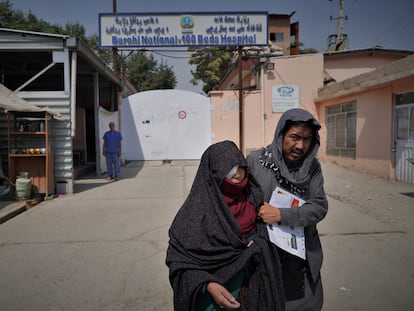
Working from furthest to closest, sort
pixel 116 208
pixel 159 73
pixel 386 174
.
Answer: pixel 159 73 → pixel 386 174 → pixel 116 208

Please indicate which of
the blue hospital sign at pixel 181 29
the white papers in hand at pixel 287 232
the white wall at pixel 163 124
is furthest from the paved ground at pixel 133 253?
the blue hospital sign at pixel 181 29

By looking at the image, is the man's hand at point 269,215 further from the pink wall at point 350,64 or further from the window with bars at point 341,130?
the pink wall at point 350,64

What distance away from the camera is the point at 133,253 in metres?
3.76

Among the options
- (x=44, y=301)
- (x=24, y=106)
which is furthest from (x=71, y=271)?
(x=24, y=106)

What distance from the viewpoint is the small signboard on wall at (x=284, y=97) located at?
1369cm

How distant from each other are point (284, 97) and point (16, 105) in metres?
10.6

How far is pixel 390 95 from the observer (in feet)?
29.3

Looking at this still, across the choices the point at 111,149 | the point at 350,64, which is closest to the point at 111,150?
the point at 111,149

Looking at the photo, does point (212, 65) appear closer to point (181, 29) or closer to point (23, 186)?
point (181, 29)

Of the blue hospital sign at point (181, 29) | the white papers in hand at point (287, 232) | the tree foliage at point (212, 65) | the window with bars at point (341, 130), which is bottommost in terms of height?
the white papers in hand at point (287, 232)

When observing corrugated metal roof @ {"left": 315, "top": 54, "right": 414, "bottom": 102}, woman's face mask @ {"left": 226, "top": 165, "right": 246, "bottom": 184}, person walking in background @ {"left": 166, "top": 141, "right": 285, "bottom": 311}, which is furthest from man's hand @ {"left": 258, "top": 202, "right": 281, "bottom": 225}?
corrugated metal roof @ {"left": 315, "top": 54, "right": 414, "bottom": 102}

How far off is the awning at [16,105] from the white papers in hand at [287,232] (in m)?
6.13

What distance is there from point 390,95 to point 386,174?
2.32 metres

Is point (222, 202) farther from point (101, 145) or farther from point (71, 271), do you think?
point (101, 145)
